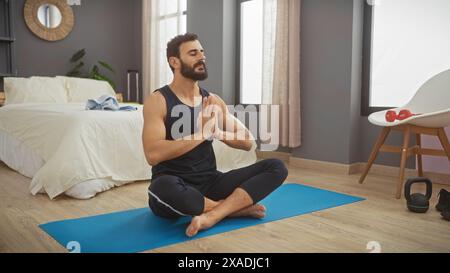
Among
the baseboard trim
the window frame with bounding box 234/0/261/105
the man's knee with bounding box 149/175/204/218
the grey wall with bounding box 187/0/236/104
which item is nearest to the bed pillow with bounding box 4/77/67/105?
the grey wall with bounding box 187/0/236/104

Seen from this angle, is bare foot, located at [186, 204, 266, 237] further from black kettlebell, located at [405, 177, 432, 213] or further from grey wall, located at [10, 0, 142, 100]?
grey wall, located at [10, 0, 142, 100]

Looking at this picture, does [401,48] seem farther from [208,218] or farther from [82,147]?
[82,147]

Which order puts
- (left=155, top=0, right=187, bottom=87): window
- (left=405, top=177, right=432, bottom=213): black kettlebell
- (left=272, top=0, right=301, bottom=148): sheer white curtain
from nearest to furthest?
(left=405, top=177, right=432, bottom=213): black kettlebell, (left=272, top=0, right=301, bottom=148): sheer white curtain, (left=155, top=0, right=187, bottom=87): window

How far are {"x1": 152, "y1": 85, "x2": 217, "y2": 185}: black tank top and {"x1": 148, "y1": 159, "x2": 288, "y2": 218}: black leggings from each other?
4 centimetres

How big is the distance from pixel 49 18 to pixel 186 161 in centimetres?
425

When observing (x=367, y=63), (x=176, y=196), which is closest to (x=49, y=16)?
(x=367, y=63)

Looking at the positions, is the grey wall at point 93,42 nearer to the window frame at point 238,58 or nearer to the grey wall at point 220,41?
the grey wall at point 220,41

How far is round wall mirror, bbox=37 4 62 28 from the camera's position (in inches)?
206

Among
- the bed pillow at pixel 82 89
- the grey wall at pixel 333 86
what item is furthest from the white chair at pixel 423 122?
the bed pillow at pixel 82 89

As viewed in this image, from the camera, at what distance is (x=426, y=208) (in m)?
2.22

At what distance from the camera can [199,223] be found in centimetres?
179

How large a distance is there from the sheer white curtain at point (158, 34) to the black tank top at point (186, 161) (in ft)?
11.8

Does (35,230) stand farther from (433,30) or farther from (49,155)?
(433,30)
